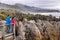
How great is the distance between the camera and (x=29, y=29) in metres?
26.5

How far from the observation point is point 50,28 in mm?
30938

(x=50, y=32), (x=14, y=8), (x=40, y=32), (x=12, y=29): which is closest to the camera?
(x=12, y=29)

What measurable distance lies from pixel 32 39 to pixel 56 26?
7.92m

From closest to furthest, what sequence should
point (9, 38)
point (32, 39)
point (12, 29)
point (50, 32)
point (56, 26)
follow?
point (9, 38), point (12, 29), point (32, 39), point (50, 32), point (56, 26)

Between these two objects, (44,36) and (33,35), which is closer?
(33,35)

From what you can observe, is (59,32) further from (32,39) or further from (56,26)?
(32,39)

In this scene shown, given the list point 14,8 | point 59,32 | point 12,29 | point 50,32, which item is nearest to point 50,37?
point 50,32

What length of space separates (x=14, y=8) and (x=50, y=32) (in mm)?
55069

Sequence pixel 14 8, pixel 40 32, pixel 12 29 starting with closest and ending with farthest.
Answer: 1. pixel 12 29
2. pixel 40 32
3. pixel 14 8

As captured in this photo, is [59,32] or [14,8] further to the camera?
[14,8]

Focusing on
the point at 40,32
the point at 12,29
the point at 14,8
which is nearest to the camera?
the point at 12,29

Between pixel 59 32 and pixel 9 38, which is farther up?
pixel 9 38

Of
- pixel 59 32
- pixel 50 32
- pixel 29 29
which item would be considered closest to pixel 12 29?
pixel 29 29

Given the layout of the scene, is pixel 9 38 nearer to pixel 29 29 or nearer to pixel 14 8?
pixel 29 29
